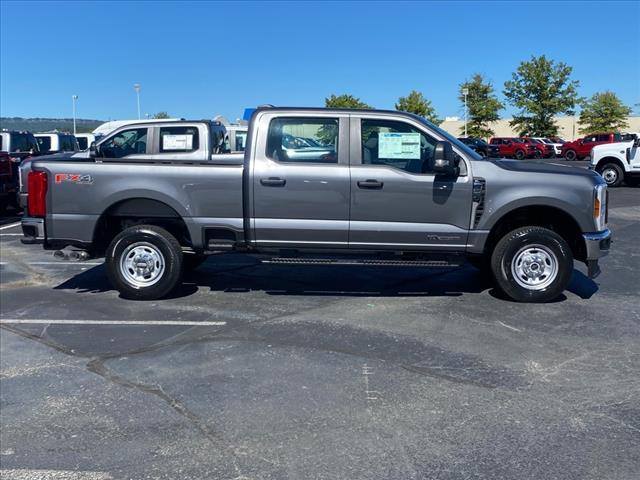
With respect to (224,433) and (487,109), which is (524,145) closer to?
(487,109)

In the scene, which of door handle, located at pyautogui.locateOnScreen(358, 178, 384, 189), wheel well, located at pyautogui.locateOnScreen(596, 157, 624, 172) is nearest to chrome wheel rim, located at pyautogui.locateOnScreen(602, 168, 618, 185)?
wheel well, located at pyautogui.locateOnScreen(596, 157, 624, 172)

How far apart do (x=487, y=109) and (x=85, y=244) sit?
59868 millimetres

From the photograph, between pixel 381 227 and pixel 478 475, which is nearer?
pixel 478 475

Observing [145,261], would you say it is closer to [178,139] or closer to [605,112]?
[178,139]

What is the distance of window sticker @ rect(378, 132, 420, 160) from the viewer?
7152 mm

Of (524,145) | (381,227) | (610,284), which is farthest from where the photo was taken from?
(524,145)

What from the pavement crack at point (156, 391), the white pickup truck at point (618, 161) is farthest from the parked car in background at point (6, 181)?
the white pickup truck at point (618, 161)

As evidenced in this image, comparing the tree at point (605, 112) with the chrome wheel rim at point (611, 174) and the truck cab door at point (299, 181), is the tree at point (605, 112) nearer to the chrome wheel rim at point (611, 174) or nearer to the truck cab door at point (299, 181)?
the chrome wheel rim at point (611, 174)

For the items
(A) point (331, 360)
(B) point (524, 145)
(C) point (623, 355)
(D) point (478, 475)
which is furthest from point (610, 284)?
(B) point (524, 145)

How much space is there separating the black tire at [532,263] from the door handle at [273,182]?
242cm

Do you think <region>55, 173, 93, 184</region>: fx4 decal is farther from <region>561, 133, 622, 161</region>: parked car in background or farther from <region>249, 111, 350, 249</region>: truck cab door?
<region>561, 133, 622, 161</region>: parked car in background

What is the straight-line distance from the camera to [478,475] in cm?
359

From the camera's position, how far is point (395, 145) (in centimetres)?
718

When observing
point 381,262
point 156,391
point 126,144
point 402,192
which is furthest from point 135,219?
point 126,144
